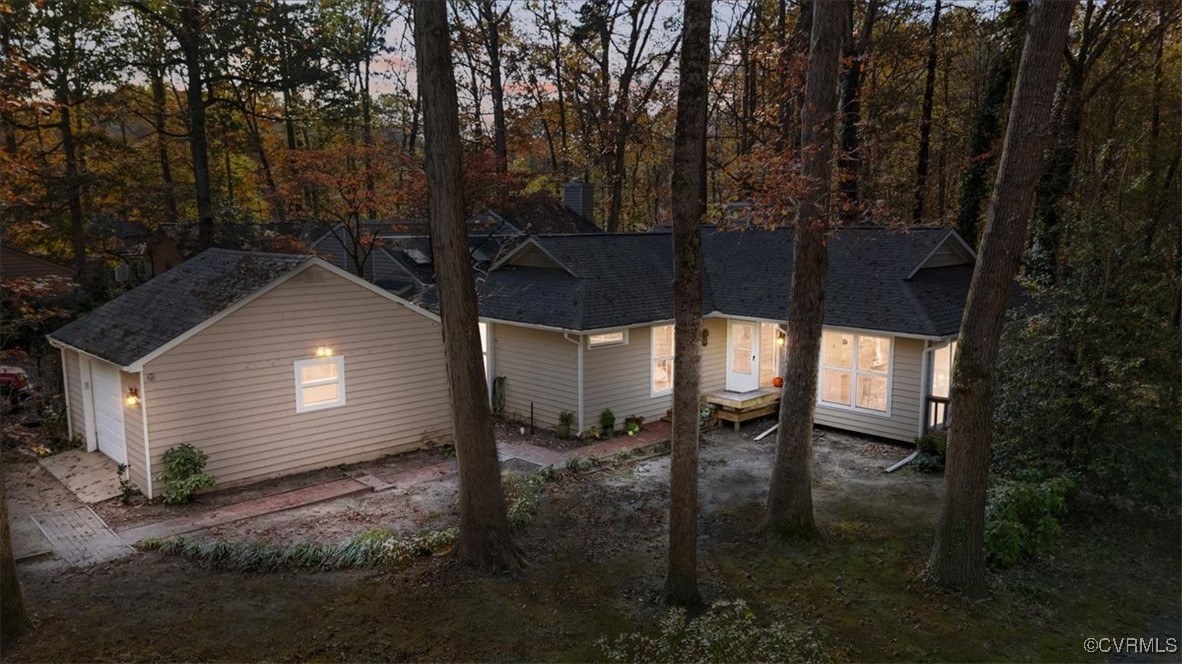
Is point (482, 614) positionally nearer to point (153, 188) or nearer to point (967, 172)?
point (967, 172)

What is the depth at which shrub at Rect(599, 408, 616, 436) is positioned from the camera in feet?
45.9

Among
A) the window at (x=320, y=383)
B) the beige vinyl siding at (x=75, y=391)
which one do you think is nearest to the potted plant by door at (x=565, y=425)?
the window at (x=320, y=383)

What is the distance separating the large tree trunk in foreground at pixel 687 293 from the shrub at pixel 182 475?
7.49 m

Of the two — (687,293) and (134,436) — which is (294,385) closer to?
(134,436)

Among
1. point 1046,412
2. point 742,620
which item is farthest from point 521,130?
point 742,620

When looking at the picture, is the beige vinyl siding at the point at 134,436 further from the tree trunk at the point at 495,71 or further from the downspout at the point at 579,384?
the tree trunk at the point at 495,71

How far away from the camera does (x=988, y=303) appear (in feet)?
22.6

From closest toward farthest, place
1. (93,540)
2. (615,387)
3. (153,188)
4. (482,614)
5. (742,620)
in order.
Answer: (742,620)
(482,614)
(93,540)
(615,387)
(153,188)

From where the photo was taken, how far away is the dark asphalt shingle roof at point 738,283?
43.7 ft

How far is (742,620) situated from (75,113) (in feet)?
81.6

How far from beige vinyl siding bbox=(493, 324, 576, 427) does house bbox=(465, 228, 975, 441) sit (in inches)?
1.1

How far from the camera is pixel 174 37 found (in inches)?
772

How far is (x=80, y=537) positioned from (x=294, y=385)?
3.52 meters

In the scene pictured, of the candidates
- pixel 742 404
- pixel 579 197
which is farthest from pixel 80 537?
pixel 579 197
